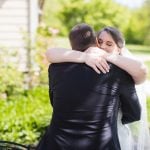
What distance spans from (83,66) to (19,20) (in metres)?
7.44

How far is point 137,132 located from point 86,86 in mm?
834

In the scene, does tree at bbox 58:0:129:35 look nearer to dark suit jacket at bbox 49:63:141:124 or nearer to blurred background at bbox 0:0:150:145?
blurred background at bbox 0:0:150:145

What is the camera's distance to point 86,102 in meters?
2.98

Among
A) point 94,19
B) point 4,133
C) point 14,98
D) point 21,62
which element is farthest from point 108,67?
point 94,19

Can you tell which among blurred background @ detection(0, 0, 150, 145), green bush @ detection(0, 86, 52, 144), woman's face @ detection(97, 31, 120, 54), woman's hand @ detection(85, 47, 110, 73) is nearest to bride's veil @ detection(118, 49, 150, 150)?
woman's face @ detection(97, 31, 120, 54)

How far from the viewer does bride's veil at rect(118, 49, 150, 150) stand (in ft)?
11.2

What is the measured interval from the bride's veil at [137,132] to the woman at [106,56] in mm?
194

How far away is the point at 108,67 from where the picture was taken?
2.96 m

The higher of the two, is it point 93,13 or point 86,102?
point 86,102

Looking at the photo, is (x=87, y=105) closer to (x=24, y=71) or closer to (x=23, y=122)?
(x=23, y=122)

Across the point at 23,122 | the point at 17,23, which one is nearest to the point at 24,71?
the point at 17,23

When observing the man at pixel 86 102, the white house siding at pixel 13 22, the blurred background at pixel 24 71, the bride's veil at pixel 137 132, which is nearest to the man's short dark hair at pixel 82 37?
the man at pixel 86 102

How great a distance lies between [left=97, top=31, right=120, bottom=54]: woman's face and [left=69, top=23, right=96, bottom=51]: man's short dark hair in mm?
114

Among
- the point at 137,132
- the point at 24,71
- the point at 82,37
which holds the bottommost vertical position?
the point at 24,71
